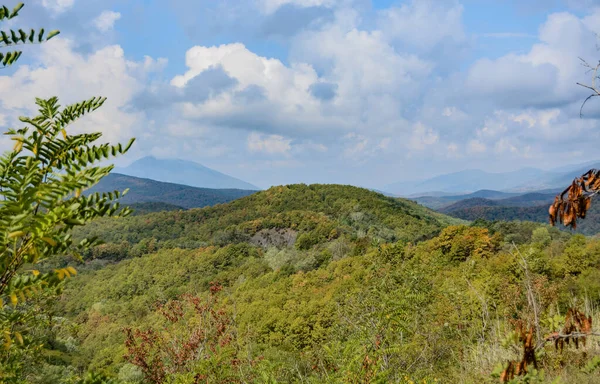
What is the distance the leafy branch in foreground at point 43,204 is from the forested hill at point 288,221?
49.6 m

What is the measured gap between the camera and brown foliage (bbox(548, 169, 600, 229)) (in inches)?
72.3

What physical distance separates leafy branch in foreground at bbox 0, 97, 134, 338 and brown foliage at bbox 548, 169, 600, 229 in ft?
6.95

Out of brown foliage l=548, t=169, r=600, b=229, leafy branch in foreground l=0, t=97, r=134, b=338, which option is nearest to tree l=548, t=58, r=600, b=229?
brown foliage l=548, t=169, r=600, b=229

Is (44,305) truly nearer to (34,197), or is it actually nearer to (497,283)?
(34,197)

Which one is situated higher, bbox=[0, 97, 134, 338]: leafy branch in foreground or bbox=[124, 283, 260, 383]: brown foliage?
bbox=[0, 97, 134, 338]: leafy branch in foreground

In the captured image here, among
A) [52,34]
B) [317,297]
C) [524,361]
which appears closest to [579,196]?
[524,361]

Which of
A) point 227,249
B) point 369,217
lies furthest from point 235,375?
point 369,217

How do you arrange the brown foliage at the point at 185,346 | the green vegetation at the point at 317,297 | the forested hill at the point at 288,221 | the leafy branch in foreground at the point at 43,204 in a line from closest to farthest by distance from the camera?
the leafy branch in foreground at the point at 43,204 < the green vegetation at the point at 317,297 < the brown foliage at the point at 185,346 < the forested hill at the point at 288,221

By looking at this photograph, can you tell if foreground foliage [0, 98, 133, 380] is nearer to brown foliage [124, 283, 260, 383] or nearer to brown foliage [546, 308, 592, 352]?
brown foliage [546, 308, 592, 352]

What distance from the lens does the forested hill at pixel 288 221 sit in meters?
57.3

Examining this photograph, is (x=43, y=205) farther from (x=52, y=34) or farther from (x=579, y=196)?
(x=579, y=196)

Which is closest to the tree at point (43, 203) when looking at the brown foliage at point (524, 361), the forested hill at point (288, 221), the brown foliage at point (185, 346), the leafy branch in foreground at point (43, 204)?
the leafy branch in foreground at point (43, 204)

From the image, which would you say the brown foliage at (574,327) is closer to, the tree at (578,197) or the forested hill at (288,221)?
the tree at (578,197)

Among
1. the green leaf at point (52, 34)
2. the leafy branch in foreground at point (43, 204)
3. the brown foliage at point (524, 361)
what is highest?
the green leaf at point (52, 34)
